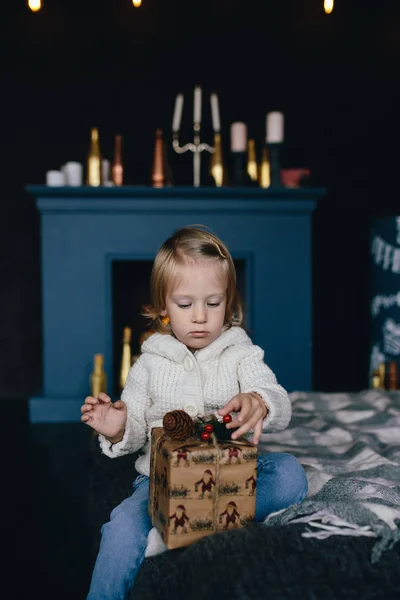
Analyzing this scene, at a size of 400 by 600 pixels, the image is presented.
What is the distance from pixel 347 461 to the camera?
1.47 metres

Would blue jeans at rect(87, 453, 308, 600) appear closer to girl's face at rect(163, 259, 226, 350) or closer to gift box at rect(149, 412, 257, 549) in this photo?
gift box at rect(149, 412, 257, 549)

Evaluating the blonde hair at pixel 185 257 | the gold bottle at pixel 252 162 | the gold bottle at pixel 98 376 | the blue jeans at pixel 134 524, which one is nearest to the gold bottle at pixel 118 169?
the gold bottle at pixel 252 162

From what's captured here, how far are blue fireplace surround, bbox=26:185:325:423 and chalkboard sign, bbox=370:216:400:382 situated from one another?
0.34 m

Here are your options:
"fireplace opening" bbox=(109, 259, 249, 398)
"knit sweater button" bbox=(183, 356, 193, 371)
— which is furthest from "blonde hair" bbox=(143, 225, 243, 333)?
"fireplace opening" bbox=(109, 259, 249, 398)

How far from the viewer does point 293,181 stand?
2.95 metres

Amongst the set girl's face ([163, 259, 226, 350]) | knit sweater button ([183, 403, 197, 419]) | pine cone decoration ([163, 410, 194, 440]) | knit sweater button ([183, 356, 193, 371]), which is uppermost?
girl's face ([163, 259, 226, 350])

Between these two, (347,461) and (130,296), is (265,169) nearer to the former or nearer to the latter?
(130,296)

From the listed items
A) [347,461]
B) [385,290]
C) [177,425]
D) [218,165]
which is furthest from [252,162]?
[177,425]

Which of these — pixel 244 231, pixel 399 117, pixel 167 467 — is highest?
pixel 399 117

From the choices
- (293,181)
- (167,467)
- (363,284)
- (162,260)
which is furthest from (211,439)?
(363,284)

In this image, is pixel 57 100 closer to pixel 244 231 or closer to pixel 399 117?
pixel 244 231

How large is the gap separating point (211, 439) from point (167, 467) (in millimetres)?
88

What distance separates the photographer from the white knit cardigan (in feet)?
3.84

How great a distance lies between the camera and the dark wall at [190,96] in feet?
10.5
